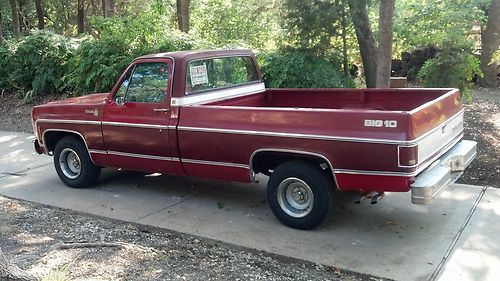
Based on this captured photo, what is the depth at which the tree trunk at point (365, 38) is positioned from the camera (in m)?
10.5

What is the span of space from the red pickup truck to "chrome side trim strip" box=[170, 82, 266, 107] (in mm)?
18

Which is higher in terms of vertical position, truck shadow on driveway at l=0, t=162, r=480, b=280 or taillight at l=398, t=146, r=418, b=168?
taillight at l=398, t=146, r=418, b=168

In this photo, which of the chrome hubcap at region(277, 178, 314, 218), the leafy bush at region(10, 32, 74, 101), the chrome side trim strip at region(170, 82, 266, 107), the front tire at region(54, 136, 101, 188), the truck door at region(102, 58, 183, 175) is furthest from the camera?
the leafy bush at region(10, 32, 74, 101)

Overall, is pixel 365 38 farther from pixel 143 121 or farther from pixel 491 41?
pixel 143 121

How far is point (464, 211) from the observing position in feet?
19.1

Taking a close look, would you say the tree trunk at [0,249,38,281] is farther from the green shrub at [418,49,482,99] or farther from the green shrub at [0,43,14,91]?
the green shrub at [0,43,14,91]

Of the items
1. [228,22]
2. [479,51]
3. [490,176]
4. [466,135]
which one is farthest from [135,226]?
[479,51]

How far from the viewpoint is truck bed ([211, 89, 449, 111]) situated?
627cm

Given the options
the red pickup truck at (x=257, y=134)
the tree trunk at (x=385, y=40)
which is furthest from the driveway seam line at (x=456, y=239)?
the tree trunk at (x=385, y=40)

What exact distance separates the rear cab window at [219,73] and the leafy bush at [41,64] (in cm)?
778

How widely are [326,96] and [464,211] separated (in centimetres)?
225

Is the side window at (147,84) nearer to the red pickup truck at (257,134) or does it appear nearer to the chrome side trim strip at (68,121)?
the red pickup truck at (257,134)

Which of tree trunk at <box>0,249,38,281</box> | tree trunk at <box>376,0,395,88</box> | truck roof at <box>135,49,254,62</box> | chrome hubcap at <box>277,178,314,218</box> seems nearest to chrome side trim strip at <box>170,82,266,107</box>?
truck roof at <box>135,49,254,62</box>

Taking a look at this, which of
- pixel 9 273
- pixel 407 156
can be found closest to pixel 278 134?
pixel 407 156
